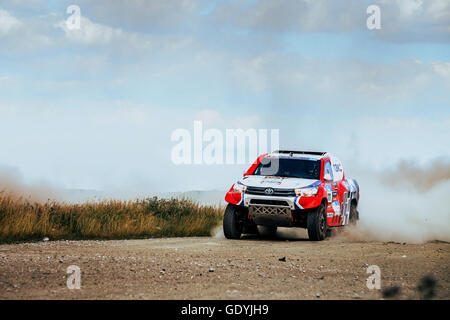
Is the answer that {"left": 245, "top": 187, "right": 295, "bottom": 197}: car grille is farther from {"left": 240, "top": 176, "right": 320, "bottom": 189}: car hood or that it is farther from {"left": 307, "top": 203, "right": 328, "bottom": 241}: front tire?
{"left": 307, "top": 203, "right": 328, "bottom": 241}: front tire

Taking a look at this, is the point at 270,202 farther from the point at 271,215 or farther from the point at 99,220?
the point at 99,220

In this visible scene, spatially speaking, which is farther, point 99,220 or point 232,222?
point 99,220

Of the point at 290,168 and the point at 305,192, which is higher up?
the point at 290,168

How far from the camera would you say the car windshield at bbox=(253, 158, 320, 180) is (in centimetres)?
1938

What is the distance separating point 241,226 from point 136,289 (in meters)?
8.98

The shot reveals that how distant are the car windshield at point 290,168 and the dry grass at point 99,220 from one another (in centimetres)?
499

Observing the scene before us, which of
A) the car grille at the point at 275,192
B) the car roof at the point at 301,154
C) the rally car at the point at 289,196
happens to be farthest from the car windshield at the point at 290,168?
the car grille at the point at 275,192

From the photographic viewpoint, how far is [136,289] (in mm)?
10523

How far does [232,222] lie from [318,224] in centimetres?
228

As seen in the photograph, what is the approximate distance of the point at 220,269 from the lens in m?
12.8

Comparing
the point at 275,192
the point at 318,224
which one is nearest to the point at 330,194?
the point at 318,224

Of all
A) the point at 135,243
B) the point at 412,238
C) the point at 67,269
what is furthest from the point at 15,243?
the point at 412,238

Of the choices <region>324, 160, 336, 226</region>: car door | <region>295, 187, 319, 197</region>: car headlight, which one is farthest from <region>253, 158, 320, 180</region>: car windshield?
<region>295, 187, 319, 197</region>: car headlight
